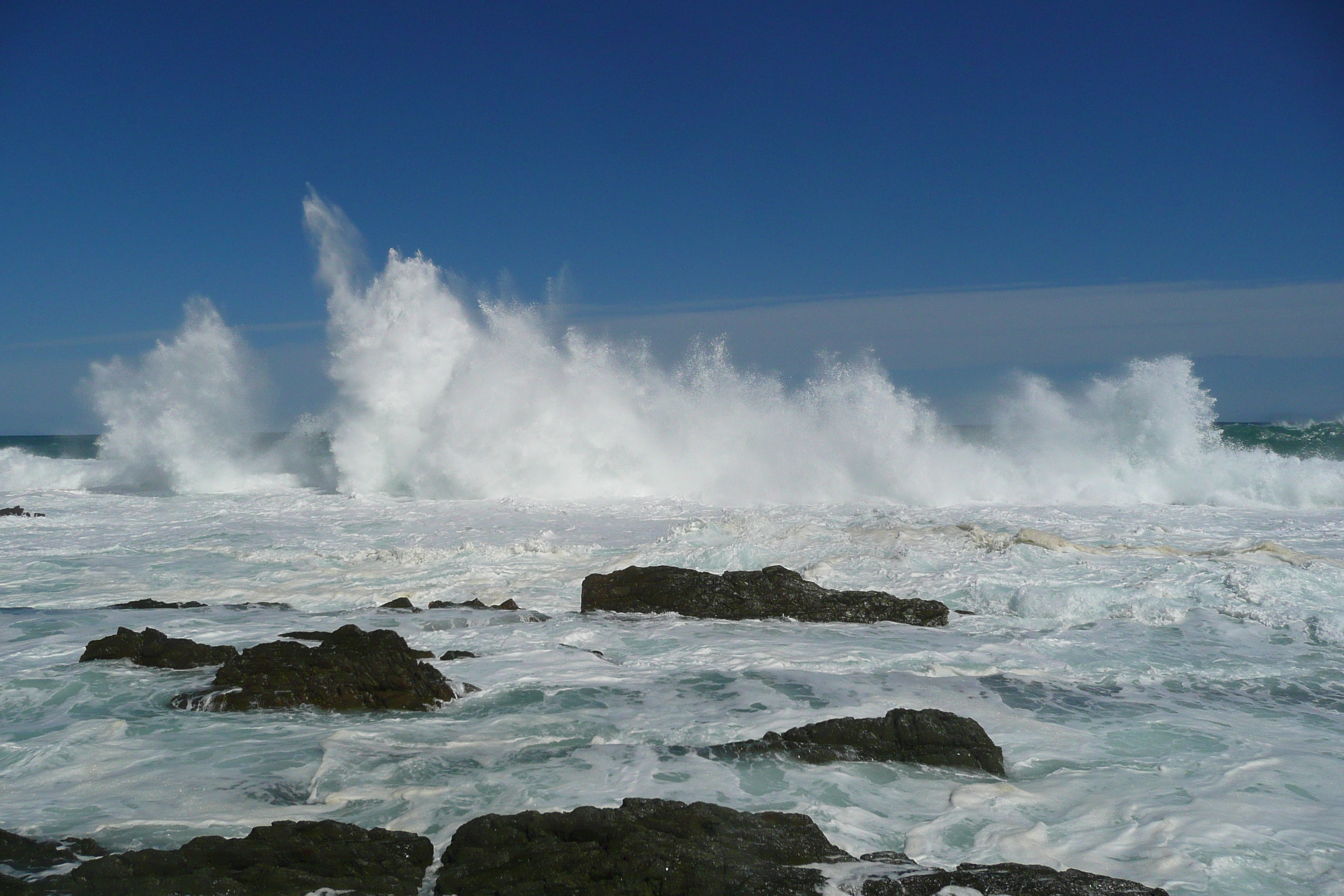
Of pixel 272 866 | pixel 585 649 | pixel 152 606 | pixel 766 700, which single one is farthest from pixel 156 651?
pixel 766 700

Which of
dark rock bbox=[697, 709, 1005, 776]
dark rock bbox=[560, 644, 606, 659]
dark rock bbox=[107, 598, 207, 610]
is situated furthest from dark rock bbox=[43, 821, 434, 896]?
dark rock bbox=[107, 598, 207, 610]

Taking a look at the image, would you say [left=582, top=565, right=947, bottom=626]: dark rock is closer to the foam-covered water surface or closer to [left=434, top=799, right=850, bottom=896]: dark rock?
the foam-covered water surface

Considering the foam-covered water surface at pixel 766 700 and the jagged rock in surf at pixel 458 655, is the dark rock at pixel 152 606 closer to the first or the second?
the foam-covered water surface at pixel 766 700

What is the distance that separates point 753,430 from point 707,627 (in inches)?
607

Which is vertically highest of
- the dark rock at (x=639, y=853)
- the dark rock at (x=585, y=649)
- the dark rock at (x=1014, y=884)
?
the dark rock at (x=585, y=649)

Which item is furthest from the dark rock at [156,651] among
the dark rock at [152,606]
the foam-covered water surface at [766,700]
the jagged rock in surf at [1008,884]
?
the jagged rock in surf at [1008,884]

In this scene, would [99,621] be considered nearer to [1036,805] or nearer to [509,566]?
[509,566]

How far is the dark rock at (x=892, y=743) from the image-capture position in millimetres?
4781

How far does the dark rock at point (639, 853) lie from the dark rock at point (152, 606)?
6.94 meters

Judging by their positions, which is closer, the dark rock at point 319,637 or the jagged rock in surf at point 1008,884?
the jagged rock in surf at point 1008,884

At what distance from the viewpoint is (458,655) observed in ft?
23.0

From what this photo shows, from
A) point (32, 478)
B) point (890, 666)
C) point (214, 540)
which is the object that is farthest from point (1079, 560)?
point (32, 478)

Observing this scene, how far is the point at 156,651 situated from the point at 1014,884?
6.32m

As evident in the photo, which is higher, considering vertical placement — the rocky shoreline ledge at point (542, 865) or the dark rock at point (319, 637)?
the dark rock at point (319, 637)
